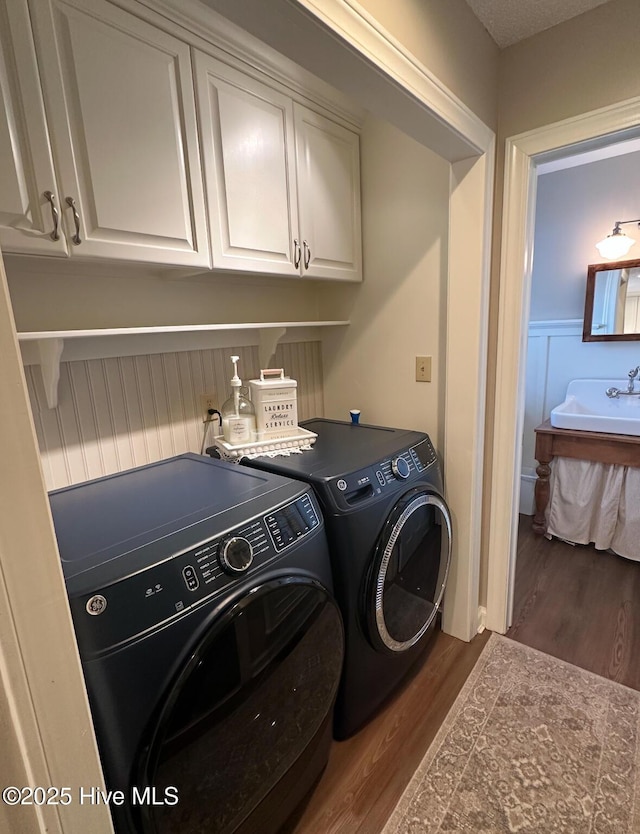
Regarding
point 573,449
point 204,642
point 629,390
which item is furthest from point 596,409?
point 204,642

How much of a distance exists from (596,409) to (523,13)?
2.16m

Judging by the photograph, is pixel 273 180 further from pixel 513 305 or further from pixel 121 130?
pixel 513 305

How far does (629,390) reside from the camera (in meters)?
2.60

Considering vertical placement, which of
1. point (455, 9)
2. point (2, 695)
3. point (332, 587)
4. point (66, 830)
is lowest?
point (332, 587)

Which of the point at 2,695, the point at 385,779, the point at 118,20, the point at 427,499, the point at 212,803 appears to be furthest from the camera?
the point at 427,499

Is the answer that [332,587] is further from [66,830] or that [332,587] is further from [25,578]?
[25,578]

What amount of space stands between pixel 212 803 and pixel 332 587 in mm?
535

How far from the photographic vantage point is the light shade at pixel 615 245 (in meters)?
2.52

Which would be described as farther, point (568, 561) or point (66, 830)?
point (568, 561)

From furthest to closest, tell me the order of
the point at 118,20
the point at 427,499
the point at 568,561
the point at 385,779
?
the point at 568,561 → the point at 427,499 → the point at 385,779 → the point at 118,20

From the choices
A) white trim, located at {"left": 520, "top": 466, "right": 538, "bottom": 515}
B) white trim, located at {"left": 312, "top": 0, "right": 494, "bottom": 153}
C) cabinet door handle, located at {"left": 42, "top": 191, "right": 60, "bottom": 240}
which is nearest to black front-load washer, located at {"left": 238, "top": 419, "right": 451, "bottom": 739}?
cabinet door handle, located at {"left": 42, "top": 191, "right": 60, "bottom": 240}

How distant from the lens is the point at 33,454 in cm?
48

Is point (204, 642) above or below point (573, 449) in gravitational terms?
above

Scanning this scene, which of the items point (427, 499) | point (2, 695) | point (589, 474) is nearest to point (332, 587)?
point (427, 499)
